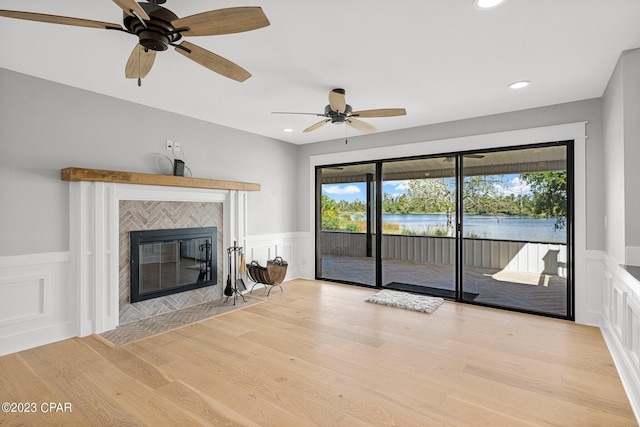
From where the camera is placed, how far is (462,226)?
14.8 ft

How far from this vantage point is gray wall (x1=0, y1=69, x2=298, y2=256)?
9.60 ft

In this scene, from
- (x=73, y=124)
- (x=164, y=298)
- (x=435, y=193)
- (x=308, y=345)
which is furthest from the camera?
(x=435, y=193)

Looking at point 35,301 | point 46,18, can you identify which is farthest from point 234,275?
point 46,18

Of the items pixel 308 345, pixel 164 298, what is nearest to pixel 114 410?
pixel 308 345

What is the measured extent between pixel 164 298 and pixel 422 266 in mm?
3651

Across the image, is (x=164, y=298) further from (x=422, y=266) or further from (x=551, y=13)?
(x=551, y=13)

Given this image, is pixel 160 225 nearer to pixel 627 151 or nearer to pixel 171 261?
pixel 171 261

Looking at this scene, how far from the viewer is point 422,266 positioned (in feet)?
16.5

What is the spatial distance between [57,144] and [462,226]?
481cm

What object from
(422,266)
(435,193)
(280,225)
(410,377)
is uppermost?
(435,193)

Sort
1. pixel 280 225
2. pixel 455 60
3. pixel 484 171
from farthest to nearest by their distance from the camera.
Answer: pixel 280 225 → pixel 484 171 → pixel 455 60

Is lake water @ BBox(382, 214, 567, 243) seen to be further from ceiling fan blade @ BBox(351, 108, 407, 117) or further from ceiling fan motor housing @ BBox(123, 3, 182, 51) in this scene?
ceiling fan motor housing @ BBox(123, 3, 182, 51)

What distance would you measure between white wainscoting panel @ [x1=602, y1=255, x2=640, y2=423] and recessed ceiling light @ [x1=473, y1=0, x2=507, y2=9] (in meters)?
1.93

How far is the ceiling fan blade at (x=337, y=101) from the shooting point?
9.90 ft
